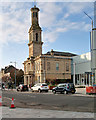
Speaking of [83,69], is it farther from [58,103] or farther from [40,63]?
[58,103]

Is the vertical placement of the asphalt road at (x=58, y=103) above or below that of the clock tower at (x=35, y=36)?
below

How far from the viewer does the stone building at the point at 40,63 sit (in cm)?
6134

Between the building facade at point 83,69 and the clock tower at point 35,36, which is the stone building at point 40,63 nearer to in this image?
the clock tower at point 35,36

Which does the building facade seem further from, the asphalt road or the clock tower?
the asphalt road

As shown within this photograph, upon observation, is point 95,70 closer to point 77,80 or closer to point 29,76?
point 77,80

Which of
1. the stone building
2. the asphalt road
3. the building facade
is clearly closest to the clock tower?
the stone building

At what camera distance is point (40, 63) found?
60.9m

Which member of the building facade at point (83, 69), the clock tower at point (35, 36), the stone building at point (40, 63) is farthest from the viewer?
the clock tower at point (35, 36)

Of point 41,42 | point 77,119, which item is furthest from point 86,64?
point 77,119

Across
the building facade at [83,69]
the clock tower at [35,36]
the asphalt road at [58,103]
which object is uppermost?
the clock tower at [35,36]

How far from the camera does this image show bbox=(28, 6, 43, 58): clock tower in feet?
230

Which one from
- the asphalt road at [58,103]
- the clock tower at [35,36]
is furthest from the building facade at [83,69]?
the asphalt road at [58,103]

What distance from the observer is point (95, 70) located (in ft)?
146

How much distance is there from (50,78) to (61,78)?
4.42 m
